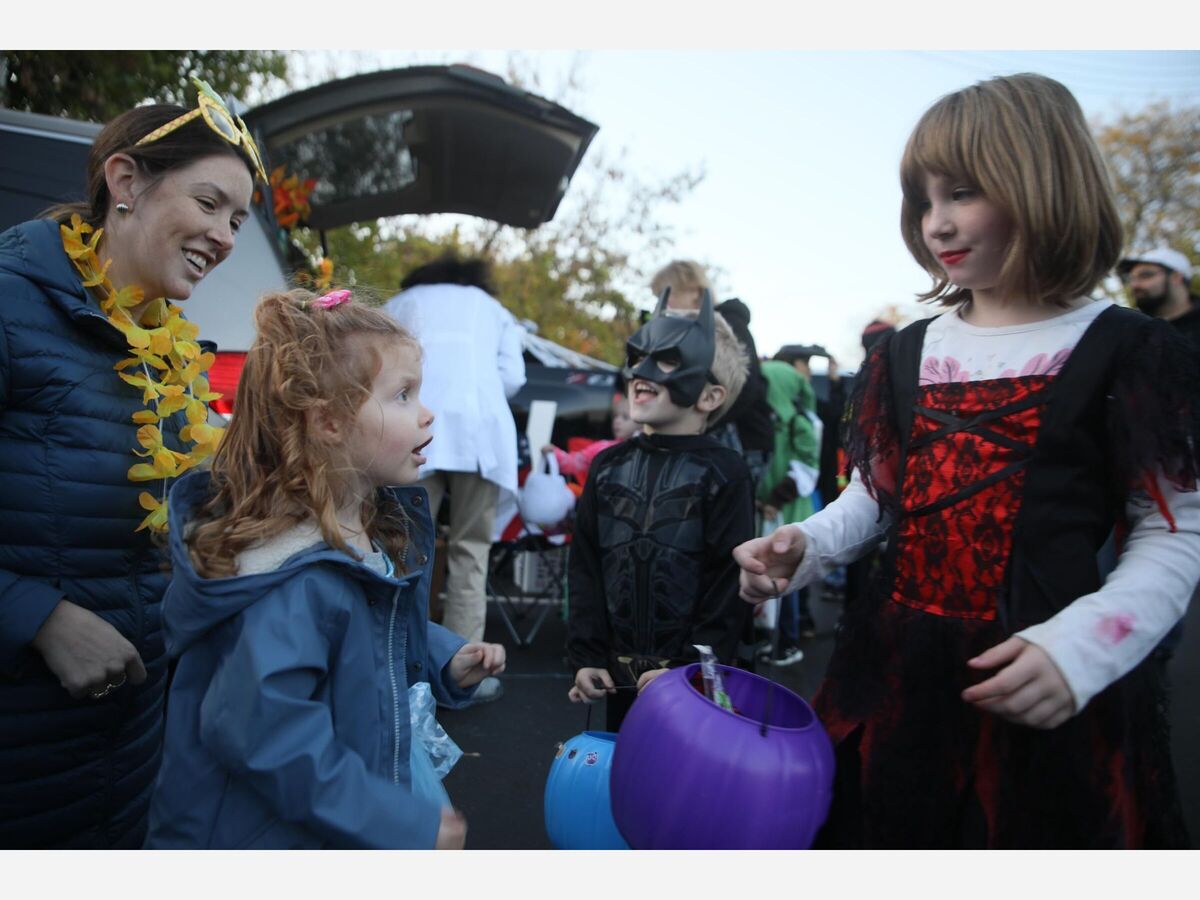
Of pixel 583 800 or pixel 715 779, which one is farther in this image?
pixel 583 800

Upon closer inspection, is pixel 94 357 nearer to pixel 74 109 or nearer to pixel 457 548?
pixel 457 548

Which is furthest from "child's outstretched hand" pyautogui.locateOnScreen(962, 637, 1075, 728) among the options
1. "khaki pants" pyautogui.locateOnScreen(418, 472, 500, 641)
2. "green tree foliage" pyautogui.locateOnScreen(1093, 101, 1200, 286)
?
"green tree foliage" pyautogui.locateOnScreen(1093, 101, 1200, 286)

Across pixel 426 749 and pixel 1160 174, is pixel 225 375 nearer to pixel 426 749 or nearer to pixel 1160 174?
pixel 426 749

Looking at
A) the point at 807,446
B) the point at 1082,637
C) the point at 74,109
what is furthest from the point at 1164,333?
the point at 74,109

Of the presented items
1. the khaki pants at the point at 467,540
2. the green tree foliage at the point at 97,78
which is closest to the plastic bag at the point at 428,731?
the khaki pants at the point at 467,540

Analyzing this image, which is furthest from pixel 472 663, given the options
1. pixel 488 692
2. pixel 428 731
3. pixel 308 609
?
pixel 488 692

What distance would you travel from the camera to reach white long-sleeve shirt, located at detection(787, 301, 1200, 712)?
1.19 meters

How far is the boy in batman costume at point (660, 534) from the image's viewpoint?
239 centimetres

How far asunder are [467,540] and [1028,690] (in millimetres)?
3436

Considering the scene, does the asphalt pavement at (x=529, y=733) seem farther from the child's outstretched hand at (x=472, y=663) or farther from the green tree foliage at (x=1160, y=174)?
the green tree foliage at (x=1160, y=174)

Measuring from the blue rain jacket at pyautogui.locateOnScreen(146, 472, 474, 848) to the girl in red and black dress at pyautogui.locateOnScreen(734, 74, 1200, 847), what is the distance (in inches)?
27.9

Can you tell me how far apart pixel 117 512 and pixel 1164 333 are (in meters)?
2.01

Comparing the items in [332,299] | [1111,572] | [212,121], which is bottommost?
[1111,572]

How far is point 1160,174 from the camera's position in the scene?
50.9 ft
